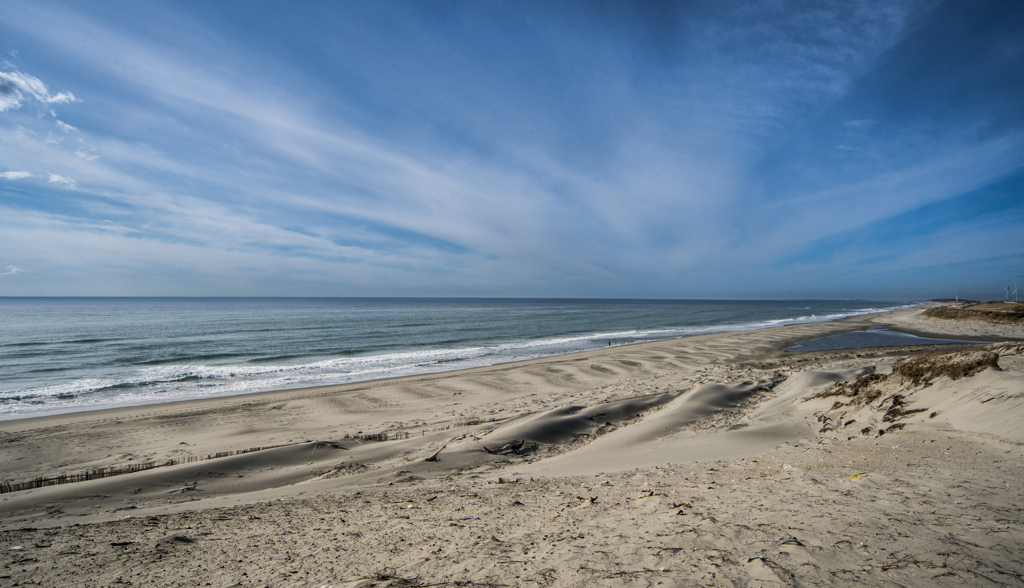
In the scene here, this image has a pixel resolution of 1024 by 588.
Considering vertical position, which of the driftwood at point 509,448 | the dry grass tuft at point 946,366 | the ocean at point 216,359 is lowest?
the ocean at point 216,359

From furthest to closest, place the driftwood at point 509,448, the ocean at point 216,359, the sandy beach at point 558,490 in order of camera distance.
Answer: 1. the ocean at point 216,359
2. the driftwood at point 509,448
3. the sandy beach at point 558,490

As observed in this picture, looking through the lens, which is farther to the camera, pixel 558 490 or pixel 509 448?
pixel 509 448

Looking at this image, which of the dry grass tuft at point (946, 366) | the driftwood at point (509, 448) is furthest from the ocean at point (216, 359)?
the dry grass tuft at point (946, 366)

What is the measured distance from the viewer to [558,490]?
214 inches

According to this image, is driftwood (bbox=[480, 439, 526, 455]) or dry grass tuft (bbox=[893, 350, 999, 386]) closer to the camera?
driftwood (bbox=[480, 439, 526, 455])

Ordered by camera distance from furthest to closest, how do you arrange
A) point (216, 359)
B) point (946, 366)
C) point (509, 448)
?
point (216, 359) → point (946, 366) → point (509, 448)

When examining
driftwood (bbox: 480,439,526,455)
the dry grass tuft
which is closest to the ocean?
driftwood (bbox: 480,439,526,455)

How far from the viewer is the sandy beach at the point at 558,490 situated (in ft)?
10.2

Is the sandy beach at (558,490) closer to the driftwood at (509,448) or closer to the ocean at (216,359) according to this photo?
the driftwood at (509,448)

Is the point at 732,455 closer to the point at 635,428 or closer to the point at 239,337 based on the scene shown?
the point at 635,428

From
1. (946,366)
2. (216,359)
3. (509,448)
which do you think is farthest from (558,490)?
(216,359)

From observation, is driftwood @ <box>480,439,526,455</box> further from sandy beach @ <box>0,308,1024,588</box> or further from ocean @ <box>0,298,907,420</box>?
ocean @ <box>0,298,907,420</box>

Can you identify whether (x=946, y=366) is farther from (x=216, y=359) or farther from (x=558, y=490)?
(x=216, y=359)

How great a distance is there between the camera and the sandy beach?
122 inches
